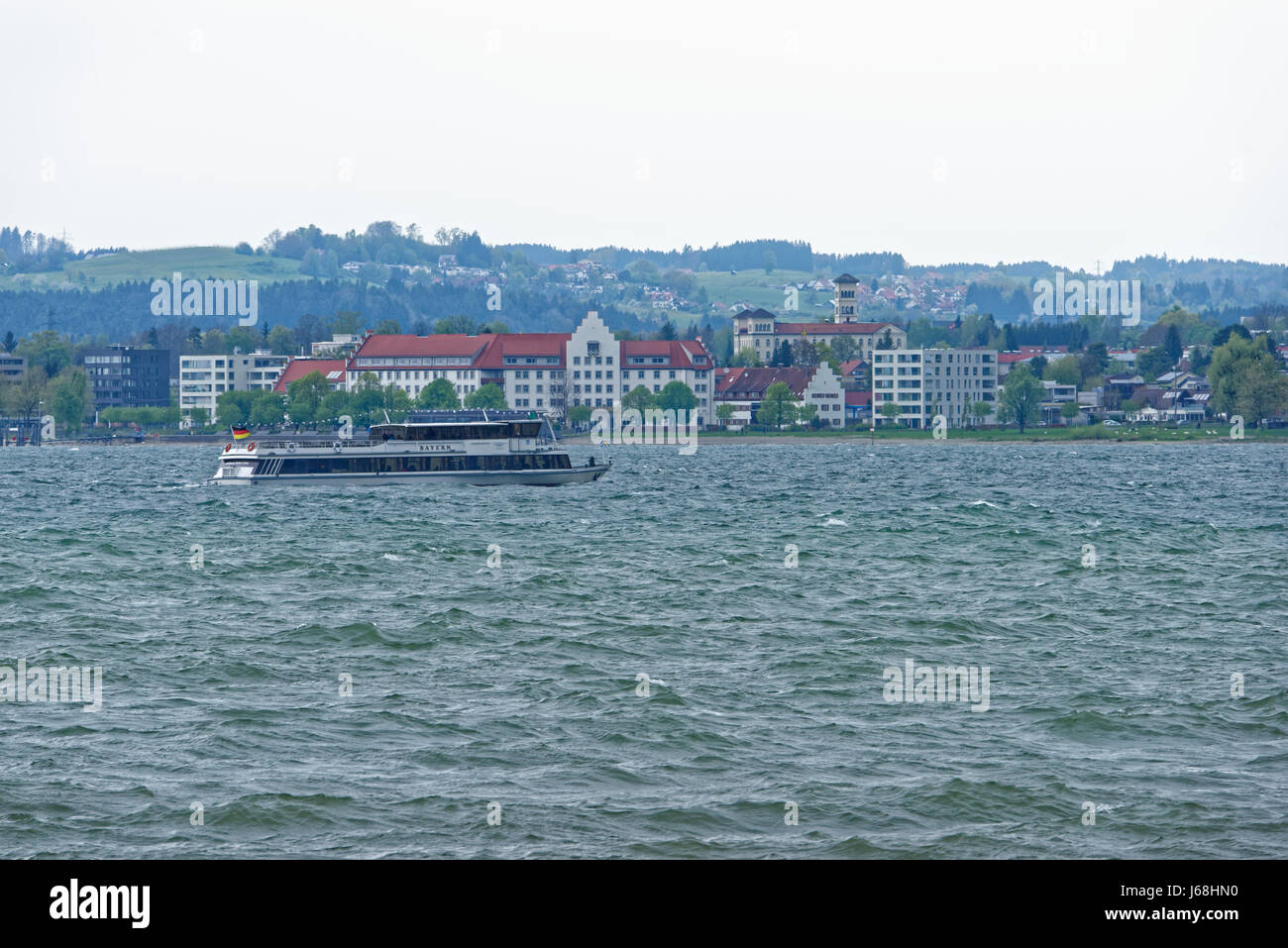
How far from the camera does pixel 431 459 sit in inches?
4264

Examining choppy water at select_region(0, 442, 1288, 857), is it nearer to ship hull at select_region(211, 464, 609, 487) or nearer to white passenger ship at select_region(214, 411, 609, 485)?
ship hull at select_region(211, 464, 609, 487)

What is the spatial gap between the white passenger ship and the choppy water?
42.9 meters

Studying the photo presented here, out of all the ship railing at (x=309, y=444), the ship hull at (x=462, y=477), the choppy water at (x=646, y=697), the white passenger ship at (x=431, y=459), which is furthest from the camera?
the ship railing at (x=309, y=444)

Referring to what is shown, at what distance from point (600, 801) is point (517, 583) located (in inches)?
1047

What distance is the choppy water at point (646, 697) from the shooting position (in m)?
18.4

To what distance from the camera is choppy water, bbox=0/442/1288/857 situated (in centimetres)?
1836

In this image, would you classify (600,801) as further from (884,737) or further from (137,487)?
(137,487)

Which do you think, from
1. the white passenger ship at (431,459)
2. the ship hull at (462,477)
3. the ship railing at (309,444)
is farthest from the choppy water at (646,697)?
the ship railing at (309,444)

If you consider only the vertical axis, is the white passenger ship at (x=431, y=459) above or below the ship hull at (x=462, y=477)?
above

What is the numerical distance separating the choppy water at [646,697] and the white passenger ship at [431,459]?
42.9 metres

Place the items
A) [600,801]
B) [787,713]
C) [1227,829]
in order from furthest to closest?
[787,713]
[600,801]
[1227,829]

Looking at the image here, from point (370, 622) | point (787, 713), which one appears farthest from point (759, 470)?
point (787, 713)

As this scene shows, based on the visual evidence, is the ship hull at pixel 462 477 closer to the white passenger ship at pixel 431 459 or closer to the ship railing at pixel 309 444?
the white passenger ship at pixel 431 459

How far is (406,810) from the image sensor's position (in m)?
18.8
